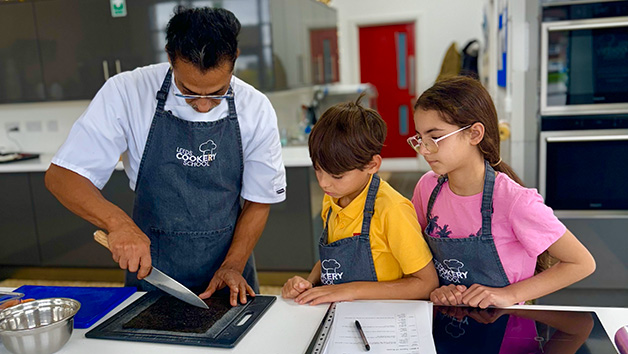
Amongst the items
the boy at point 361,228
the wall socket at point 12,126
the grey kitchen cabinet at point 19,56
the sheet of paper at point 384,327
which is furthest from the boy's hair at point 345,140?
the wall socket at point 12,126

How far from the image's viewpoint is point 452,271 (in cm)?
133

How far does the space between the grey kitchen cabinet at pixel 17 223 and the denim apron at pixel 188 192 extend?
95.9 inches

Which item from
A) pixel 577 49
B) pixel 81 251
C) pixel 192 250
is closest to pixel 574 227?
pixel 577 49

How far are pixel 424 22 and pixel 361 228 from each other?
5.80 metres

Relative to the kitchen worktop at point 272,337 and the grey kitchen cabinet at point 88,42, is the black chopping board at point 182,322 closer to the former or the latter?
the kitchen worktop at point 272,337

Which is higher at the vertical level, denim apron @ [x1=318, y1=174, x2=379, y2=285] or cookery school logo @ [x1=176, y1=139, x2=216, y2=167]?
cookery school logo @ [x1=176, y1=139, x2=216, y2=167]

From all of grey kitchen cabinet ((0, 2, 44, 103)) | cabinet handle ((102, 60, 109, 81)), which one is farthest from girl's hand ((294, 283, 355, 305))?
grey kitchen cabinet ((0, 2, 44, 103))

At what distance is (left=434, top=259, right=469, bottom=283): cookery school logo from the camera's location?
1.31m

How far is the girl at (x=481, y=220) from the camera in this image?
1.20 metres

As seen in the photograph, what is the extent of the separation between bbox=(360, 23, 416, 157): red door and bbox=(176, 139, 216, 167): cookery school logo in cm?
551

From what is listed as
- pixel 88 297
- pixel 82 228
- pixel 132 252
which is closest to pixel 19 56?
pixel 82 228

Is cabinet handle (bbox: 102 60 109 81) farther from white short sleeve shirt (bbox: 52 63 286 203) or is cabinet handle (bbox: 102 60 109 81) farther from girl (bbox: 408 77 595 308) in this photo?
girl (bbox: 408 77 595 308)

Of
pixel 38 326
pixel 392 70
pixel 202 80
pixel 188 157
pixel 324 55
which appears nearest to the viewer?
pixel 38 326

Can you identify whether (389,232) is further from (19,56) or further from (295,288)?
(19,56)
